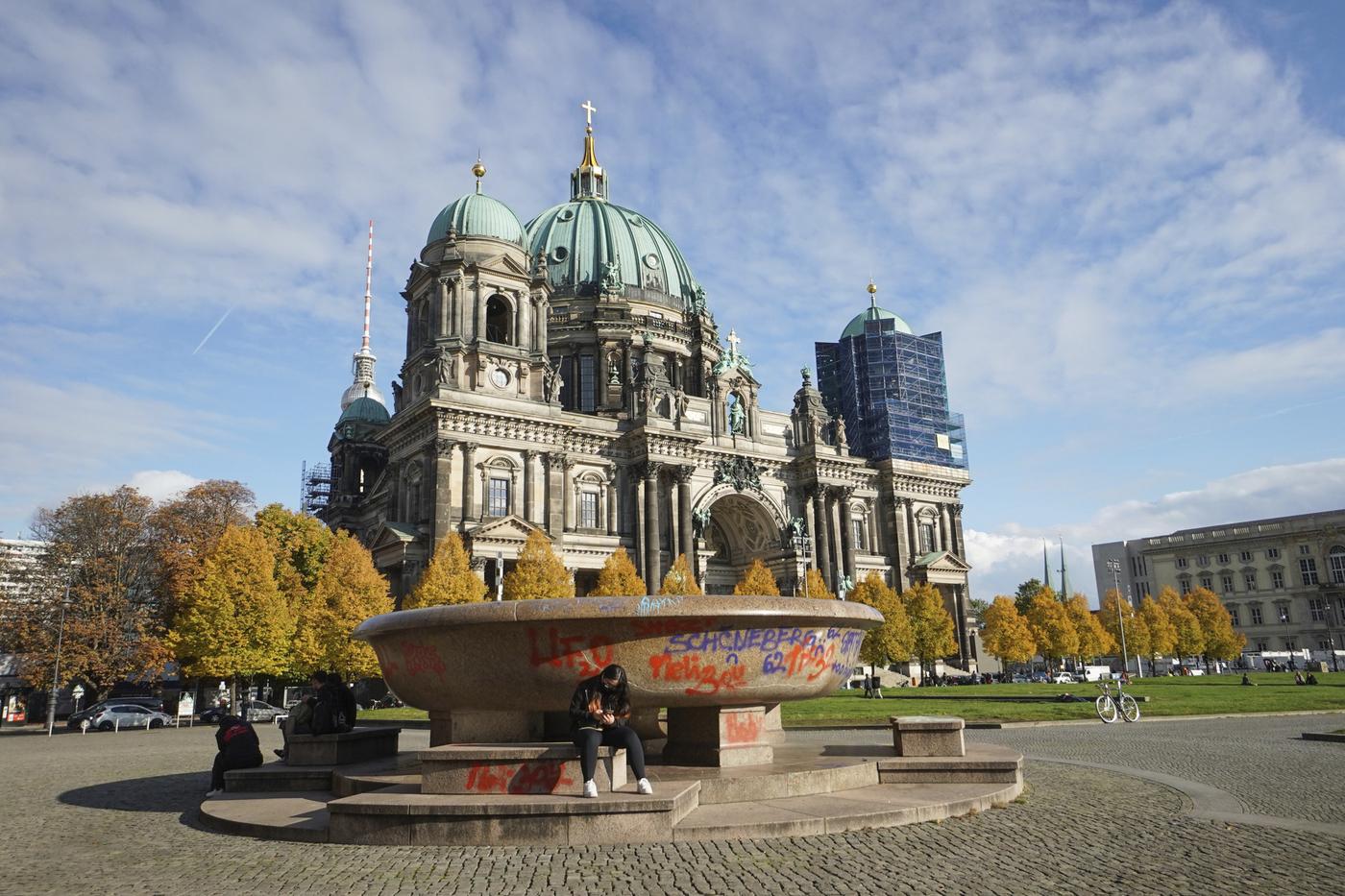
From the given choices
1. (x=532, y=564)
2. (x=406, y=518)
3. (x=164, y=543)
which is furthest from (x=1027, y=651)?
(x=164, y=543)

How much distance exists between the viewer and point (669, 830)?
9.23 m

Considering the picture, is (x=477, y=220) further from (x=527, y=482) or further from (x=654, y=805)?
(x=654, y=805)

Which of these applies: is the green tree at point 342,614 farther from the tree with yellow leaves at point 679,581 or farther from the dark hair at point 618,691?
the dark hair at point 618,691

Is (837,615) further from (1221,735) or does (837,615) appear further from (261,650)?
(261,650)

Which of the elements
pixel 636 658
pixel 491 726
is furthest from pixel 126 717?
pixel 636 658

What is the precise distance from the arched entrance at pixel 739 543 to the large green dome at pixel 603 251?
1819 cm

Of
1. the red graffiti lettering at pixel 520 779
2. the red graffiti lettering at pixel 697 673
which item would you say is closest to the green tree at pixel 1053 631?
the red graffiti lettering at pixel 697 673

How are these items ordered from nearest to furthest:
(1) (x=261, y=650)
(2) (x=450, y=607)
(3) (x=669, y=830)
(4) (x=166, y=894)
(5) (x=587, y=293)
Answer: (4) (x=166, y=894) < (3) (x=669, y=830) < (2) (x=450, y=607) < (1) (x=261, y=650) < (5) (x=587, y=293)

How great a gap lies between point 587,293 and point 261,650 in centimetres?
3774

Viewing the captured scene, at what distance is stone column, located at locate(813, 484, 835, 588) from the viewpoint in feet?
220

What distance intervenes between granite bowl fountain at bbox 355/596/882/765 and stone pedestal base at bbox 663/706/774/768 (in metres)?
0.01

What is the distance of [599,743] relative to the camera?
9.63 m

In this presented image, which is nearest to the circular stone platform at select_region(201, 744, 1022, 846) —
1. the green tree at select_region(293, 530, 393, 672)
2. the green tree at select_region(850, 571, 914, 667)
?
the green tree at select_region(293, 530, 393, 672)

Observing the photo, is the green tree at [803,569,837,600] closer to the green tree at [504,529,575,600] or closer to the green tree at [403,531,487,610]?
the green tree at [504,529,575,600]
